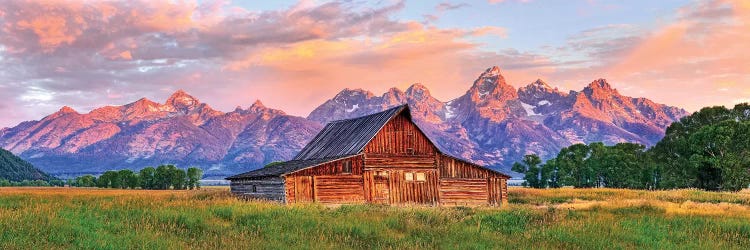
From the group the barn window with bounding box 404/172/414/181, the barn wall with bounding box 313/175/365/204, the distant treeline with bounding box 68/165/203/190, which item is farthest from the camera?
the distant treeline with bounding box 68/165/203/190

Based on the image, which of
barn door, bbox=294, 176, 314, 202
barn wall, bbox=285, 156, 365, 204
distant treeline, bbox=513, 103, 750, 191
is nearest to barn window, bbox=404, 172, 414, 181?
barn wall, bbox=285, 156, 365, 204

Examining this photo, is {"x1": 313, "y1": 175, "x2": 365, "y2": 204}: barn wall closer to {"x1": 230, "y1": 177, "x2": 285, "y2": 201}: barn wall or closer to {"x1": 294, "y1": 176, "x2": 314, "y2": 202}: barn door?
{"x1": 294, "y1": 176, "x2": 314, "y2": 202}: barn door

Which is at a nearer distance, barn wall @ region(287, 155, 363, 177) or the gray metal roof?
barn wall @ region(287, 155, 363, 177)

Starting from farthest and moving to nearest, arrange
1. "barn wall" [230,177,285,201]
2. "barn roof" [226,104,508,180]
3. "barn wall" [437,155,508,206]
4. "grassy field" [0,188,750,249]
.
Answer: "barn wall" [437,155,508,206], "barn roof" [226,104,508,180], "barn wall" [230,177,285,201], "grassy field" [0,188,750,249]

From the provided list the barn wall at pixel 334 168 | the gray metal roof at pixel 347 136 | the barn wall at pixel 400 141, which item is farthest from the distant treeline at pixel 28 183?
the barn wall at pixel 400 141

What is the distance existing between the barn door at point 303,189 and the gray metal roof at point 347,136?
3870 mm

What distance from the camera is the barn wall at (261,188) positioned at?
129 ft

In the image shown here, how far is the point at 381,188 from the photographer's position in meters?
41.5

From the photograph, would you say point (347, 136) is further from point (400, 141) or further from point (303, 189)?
point (303, 189)

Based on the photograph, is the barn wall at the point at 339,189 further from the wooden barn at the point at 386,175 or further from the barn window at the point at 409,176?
the barn window at the point at 409,176

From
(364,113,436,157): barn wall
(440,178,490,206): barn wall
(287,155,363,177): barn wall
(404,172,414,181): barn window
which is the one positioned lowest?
(440,178,490,206): barn wall

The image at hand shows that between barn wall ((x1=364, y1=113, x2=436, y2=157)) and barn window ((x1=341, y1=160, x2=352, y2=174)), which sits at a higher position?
barn wall ((x1=364, y1=113, x2=436, y2=157))

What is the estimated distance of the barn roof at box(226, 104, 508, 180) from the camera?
41875 millimetres

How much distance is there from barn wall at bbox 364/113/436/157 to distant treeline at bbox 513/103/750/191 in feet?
110
